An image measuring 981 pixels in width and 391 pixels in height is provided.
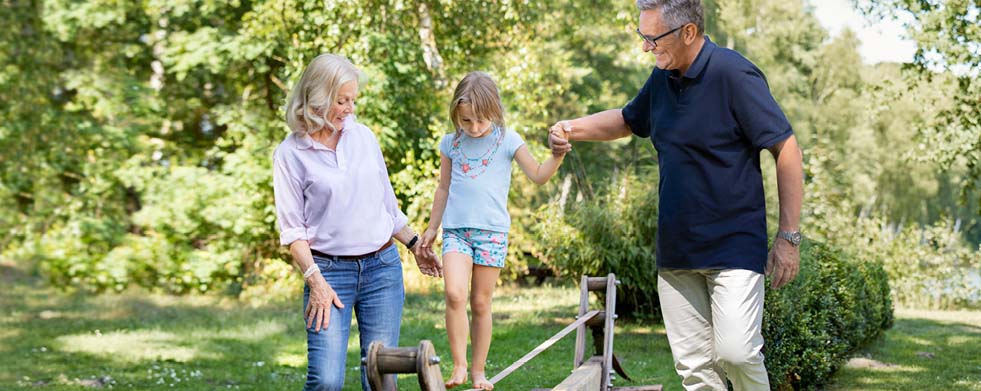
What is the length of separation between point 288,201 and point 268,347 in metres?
6.06

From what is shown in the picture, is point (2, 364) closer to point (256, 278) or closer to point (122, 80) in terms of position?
point (256, 278)

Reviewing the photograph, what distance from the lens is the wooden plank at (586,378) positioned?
458 cm

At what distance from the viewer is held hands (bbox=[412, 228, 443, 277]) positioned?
12.7ft

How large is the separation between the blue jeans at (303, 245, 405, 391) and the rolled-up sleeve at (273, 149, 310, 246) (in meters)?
0.14

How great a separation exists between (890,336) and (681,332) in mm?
7476

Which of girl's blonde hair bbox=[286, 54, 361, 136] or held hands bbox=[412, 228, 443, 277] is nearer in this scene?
girl's blonde hair bbox=[286, 54, 361, 136]

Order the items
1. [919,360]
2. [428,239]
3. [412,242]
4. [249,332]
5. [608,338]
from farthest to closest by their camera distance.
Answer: [249,332] < [919,360] < [608,338] < [428,239] < [412,242]

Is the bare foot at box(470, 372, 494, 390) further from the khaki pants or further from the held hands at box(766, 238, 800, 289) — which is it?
the held hands at box(766, 238, 800, 289)

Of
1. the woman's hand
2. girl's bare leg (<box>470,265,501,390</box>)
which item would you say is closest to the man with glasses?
girl's bare leg (<box>470,265,501,390</box>)

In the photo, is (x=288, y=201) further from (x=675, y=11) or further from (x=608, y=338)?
(x=608, y=338)

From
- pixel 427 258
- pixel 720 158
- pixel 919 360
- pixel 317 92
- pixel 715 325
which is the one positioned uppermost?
pixel 317 92

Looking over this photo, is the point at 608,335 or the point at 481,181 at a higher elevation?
the point at 481,181

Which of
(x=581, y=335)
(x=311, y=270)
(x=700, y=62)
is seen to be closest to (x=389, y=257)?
(x=311, y=270)

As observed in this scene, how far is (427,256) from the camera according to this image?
12.7ft
